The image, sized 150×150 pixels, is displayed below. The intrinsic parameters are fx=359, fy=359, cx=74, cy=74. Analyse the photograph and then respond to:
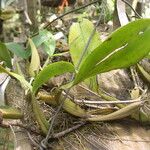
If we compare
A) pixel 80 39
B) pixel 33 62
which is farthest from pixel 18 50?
pixel 80 39

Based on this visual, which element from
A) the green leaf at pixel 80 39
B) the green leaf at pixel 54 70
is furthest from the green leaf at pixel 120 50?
the green leaf at pixel 80 39

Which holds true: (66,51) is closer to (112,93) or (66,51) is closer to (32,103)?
(112,93)

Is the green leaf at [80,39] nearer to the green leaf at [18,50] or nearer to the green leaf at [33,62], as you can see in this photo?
the green leaf at [33,62]

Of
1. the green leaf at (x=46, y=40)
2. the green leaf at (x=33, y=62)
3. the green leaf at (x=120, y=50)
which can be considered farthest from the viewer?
the green leaf at (x=46, y=40)

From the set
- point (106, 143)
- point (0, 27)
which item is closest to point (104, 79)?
point (106, 143)

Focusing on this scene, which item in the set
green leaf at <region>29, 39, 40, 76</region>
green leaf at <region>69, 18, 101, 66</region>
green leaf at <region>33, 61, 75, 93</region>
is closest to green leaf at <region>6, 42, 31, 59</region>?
green leaf at <region>29, 39, 40, 76</region>
